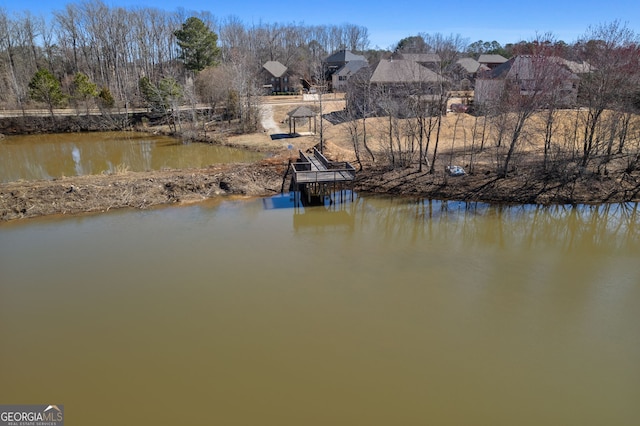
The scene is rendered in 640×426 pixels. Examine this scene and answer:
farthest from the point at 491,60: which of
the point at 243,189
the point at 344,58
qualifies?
the point at 243,189

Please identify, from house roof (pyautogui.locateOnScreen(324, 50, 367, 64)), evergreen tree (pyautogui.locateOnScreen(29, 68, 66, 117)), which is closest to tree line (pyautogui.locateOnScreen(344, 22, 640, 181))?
evergreen tree (pyautogui.locateOnScreen(29, 68, 66, 117))

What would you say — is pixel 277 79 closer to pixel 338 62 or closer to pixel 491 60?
pixel 338 62

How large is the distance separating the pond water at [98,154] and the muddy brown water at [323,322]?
8744 millimetres

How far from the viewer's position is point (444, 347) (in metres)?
8.37

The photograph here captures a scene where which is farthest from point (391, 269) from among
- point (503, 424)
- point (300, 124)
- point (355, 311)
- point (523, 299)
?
point (300, 124)

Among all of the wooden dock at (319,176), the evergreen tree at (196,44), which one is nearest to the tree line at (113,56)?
the evergreen tree at (196,44)

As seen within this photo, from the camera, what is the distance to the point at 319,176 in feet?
55.3

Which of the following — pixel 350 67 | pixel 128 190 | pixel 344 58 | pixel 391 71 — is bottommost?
pixel 128 190

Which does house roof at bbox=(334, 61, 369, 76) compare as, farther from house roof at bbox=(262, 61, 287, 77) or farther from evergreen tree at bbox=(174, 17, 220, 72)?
evergreen tree at bbox=(174, 17, 220, 72)

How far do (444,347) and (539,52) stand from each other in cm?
1548

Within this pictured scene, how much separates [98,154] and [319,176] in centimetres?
1761

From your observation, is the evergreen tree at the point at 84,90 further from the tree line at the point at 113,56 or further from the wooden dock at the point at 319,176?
the wooden dock at the point at 319,176

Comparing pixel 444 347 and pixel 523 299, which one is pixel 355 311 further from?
pixel 523 299

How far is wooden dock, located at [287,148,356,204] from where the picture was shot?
54.7 ft
